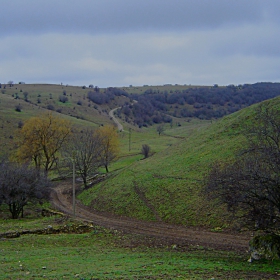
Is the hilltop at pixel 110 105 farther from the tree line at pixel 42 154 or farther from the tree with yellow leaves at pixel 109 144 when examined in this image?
the tree with yellow leaves at pixel 109 144

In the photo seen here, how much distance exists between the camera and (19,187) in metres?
34.6

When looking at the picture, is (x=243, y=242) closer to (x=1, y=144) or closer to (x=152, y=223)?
(x=152, y=223)

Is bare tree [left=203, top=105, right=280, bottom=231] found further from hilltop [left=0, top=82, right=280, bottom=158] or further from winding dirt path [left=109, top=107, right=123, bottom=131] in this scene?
winding dirt path [left=109, top=107, right=123, bottom=131]

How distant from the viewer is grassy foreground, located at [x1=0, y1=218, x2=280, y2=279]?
41.6ft

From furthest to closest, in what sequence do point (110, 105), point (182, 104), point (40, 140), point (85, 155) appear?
point (182, 104) < point (110, 105) < point (40, 140) < point (85, 155)

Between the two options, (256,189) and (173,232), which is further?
(173,232)

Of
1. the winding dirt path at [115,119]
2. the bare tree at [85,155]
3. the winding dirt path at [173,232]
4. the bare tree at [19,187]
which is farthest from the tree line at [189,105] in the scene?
the winding dirt path at [173,232]

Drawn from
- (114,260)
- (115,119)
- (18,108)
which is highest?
(18,108)

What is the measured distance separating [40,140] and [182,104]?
13217 cm

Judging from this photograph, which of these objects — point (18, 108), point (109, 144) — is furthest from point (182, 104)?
point (109, 144)

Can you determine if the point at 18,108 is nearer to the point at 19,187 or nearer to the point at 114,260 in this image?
the point at 19,187

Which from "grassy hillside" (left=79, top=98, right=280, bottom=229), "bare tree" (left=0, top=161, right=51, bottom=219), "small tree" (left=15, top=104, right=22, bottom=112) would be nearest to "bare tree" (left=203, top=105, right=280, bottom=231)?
"grassy hillside" (left=79, top=98, right=280, bottom=229)

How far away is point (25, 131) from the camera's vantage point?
5594 cm

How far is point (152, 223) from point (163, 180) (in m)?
8.19
